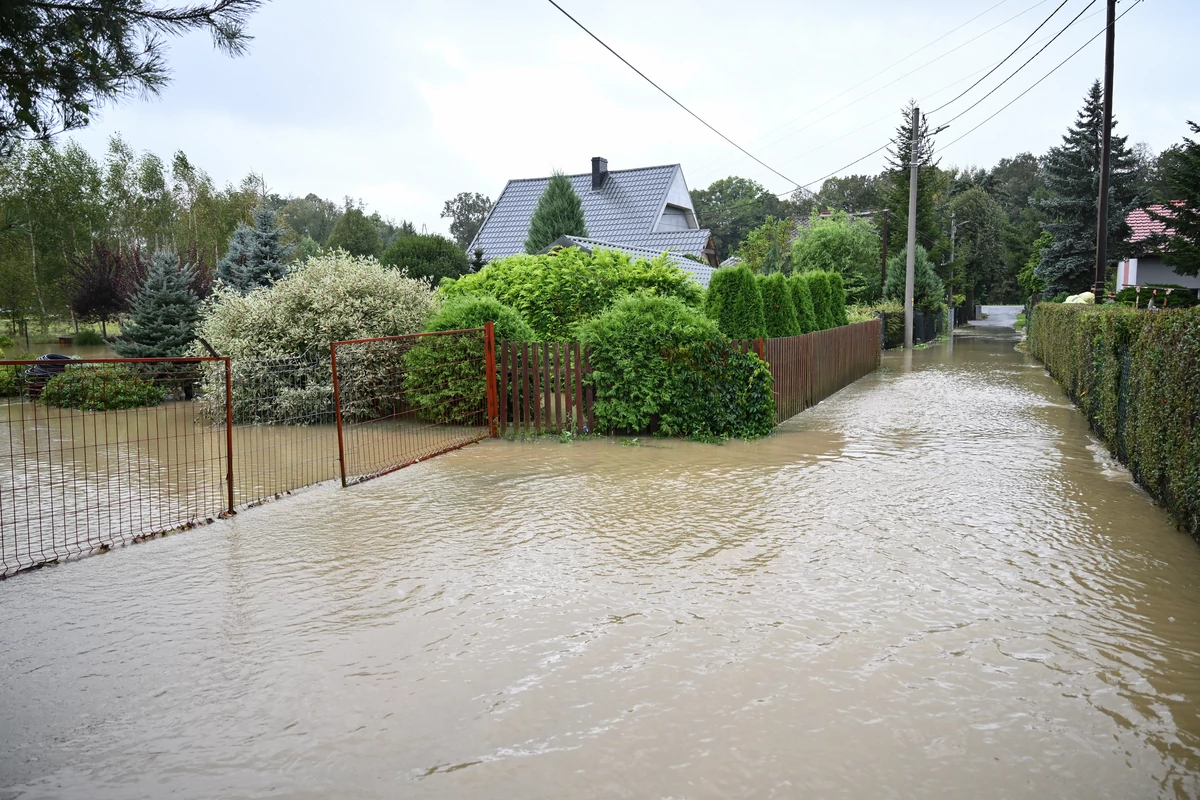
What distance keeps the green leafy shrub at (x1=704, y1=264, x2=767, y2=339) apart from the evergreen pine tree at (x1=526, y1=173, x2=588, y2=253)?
1740 centimetres

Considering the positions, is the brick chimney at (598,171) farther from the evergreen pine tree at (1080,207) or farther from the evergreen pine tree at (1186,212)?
the evergreen pine tree at (1186,212)

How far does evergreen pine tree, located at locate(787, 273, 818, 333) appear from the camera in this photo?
18766 millimetres

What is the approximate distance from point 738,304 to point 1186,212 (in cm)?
2140

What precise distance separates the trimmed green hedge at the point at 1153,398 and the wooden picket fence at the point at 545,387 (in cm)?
657

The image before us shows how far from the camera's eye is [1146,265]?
36969 millimetres

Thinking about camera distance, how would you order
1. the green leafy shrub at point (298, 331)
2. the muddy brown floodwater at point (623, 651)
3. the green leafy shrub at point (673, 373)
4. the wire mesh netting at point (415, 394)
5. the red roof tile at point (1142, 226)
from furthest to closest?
the red roof tile at point (1142, 226) → the green leafy shrub at point (298, 331) → the wire mesh netting at point (415, 394) → the green leafy shrub at point (673, 373) → the muddy brown floodwater at point (623, 651)

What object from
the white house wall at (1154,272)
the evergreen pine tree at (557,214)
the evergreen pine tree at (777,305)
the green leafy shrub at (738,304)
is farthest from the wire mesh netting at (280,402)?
the white house wall at (1154,272)

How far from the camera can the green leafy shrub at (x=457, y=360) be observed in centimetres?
1195

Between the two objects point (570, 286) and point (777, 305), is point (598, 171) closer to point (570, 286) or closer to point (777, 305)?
point (777, 305)

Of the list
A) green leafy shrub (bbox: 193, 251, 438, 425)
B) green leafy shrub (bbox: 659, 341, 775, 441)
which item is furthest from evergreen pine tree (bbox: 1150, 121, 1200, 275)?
green leafy shrub (bbox: 193, 251, 438, 425)

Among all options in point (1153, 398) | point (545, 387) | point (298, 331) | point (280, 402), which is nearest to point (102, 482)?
point (280, 402)

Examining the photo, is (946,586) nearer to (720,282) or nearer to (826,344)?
(720,282)

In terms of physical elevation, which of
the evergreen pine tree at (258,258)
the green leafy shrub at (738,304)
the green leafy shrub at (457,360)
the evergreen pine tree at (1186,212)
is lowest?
the green leafy shrub at (457,360)

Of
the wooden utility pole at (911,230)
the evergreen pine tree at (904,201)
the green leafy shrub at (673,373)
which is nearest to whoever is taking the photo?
the green leafy shrub at (673,373)
